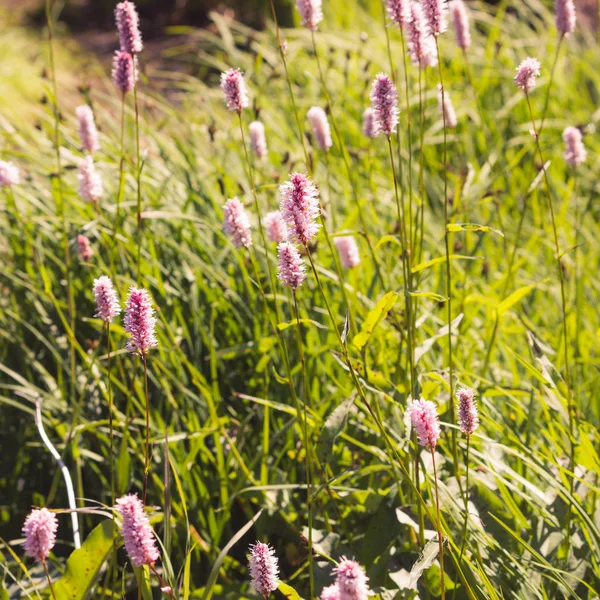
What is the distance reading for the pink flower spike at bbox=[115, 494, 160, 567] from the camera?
1138mm

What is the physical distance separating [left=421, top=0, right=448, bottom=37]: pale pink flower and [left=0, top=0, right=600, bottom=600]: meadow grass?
0.12m

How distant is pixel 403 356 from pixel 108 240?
37.9 inches

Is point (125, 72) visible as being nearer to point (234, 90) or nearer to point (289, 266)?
point (234, 90)

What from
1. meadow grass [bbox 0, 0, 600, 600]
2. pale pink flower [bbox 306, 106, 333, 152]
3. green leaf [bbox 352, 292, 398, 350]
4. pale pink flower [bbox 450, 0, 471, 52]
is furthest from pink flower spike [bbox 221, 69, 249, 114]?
pale pink flower [bbox 450, 0, 471, 52]

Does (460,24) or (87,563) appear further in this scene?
(460,24)

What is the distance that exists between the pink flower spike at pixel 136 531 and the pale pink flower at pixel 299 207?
1.45ft

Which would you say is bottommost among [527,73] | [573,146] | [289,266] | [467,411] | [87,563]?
[87,563]

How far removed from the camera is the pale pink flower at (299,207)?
1.15 meters

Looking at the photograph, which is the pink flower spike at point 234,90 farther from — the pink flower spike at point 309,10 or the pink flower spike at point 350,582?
the pink flower spike at point 350,582

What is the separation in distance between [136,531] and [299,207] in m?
0.51

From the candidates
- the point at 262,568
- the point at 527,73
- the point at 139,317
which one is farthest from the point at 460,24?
the point at 262,568

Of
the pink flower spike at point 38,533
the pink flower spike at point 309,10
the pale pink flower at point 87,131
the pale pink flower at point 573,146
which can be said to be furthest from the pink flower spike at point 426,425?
the pale pink flower at point 87,131

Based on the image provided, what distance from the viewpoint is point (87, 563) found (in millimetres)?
1620

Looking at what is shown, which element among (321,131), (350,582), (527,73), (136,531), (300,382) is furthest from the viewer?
(300,382)
